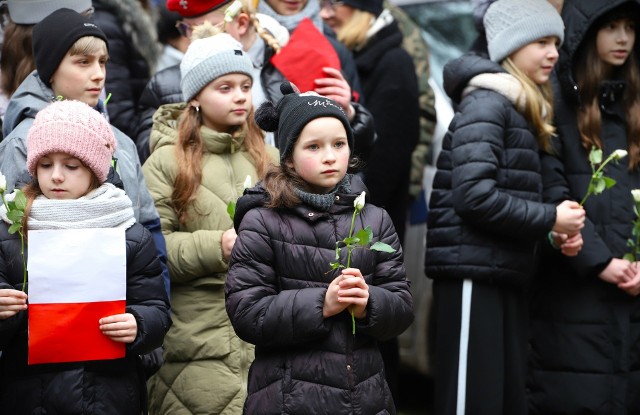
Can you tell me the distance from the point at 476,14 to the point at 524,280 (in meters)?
1.52

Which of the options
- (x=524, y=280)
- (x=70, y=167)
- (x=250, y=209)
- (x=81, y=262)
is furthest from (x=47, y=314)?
(x=524, y=280)

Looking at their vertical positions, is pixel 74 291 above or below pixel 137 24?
below

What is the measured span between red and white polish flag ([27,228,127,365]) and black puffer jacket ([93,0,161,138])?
193cm

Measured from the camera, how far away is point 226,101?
544 centimetres

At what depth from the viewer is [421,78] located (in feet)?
25.7

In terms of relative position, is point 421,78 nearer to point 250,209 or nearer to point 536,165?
point 536,165

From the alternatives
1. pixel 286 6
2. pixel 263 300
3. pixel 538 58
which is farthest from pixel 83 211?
pixel 538 58

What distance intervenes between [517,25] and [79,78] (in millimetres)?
2316

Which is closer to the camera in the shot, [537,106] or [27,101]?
[27,101]

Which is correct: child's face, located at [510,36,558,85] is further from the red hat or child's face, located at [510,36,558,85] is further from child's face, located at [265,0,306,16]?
the red hat

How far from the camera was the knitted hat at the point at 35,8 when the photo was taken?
550cm

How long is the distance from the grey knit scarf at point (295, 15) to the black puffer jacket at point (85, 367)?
2.17 m

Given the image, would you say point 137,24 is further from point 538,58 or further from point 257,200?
point 257,200

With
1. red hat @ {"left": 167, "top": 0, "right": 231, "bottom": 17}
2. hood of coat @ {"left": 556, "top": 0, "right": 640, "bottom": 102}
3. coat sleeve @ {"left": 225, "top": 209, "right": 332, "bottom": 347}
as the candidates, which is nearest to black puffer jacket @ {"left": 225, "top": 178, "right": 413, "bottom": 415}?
coat sleeve @ {"left": 225, "top": 209, "right": 332, "bottom": 347}
